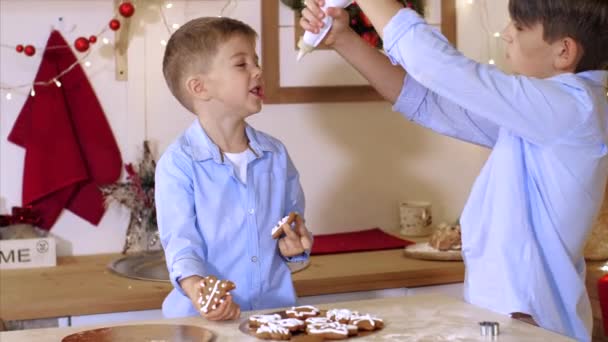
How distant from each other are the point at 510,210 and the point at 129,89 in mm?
1303

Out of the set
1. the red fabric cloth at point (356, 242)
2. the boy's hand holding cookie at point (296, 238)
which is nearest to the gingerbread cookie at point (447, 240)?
the red fabric cloth at point (356, 242)

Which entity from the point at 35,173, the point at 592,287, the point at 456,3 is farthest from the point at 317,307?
the point at 456,3

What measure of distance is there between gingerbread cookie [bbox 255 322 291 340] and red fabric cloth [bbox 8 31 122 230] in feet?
4.15

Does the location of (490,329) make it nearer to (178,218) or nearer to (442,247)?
(178,218)

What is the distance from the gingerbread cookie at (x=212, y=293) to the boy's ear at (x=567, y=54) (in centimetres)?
68

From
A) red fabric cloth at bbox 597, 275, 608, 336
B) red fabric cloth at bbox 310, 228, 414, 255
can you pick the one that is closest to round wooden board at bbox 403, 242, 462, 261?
red fabric cloth at bbox 310, 228, 414, 255

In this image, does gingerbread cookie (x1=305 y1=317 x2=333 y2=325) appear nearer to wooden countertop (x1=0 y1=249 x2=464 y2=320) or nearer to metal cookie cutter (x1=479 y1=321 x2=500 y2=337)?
metal cookie cutter (x1=479 y1=321 x2=500 y2=337)

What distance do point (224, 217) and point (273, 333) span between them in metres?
0.49

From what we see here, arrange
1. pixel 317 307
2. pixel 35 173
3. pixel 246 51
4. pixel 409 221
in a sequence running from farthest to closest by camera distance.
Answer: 1. pixel 409 221
2. pixel 35 173
3. pixel 246 51
4. pixel 317 307

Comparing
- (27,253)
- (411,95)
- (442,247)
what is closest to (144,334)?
(411,95)

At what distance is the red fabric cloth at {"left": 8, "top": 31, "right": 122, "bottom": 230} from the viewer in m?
2.45

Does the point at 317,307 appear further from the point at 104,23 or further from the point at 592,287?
the point at 104,23

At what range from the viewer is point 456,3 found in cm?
286

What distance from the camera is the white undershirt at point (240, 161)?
184cm
